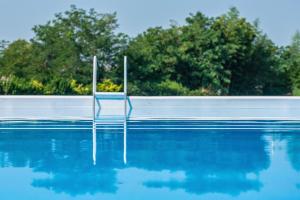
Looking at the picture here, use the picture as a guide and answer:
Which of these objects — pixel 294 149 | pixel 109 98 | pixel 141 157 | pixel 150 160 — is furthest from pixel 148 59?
pixel 150 160

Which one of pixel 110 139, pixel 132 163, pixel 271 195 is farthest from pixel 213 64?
pixel 271 195

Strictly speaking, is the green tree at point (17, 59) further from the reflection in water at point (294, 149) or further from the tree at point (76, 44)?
the reflection in water at point (294, 149)

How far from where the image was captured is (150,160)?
6.20 meters

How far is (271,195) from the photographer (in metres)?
4.63

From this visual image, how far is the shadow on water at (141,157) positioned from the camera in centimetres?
499

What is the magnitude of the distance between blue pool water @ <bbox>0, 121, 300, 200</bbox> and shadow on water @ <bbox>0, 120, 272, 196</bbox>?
11 millimetres

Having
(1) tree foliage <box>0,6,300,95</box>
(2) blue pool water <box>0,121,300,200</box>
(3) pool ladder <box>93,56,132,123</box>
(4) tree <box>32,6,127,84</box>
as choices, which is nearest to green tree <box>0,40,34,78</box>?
(1) tree foliage <box>0,6,300,95</box>

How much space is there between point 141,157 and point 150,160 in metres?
0.21

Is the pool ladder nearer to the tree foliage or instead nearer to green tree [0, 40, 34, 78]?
the tree foliage

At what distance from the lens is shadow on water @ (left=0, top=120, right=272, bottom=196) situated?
4.99m

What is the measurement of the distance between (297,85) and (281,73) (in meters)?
0.72

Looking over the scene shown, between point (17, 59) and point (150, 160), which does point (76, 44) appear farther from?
point (150, 160)

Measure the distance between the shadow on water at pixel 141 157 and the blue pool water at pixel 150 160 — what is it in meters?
0.01

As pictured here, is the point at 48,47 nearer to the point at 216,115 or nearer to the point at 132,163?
the point at 216,115
